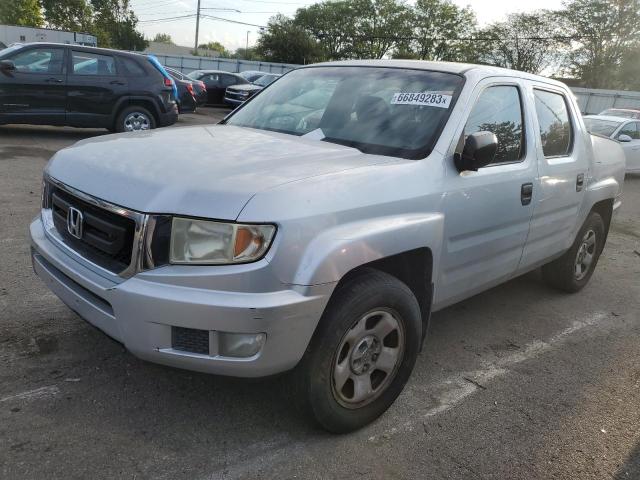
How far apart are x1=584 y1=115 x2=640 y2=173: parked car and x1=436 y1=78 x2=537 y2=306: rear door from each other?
1036 centimetres

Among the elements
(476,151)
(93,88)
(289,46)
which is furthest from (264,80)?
(289,46)

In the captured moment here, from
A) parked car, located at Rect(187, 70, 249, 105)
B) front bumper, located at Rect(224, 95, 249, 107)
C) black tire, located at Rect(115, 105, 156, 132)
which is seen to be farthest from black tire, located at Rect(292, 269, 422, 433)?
parked car, located at Rect(187, 70, 249, 105)

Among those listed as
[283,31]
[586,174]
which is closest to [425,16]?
[283,31]

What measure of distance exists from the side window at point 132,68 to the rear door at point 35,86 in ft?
3.41

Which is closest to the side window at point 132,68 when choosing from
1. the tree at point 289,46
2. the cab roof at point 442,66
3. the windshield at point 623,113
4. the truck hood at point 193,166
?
the cab roof at point 442,66

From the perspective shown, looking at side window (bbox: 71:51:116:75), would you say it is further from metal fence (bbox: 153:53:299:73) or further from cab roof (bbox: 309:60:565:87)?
metal fence (bbox: 153:53:299:73)

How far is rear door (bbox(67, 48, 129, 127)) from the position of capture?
10.0 meters

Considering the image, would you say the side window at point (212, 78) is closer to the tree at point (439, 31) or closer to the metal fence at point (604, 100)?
the metal fence at point (604, 100)

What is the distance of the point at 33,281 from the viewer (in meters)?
4.17

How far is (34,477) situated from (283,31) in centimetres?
6465

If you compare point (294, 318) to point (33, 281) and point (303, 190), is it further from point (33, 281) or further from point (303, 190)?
point (33, 281)

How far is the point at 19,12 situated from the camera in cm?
5103

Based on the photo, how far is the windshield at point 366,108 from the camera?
10.3 feet

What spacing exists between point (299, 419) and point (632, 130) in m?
13.2
